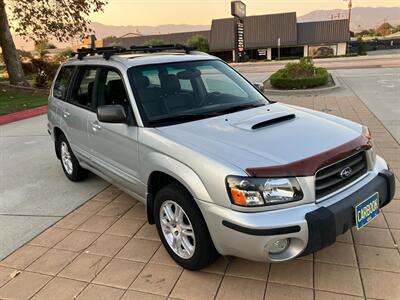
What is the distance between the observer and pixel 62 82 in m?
5.32

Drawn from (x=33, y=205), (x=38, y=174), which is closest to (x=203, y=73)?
(x=33, y=205)

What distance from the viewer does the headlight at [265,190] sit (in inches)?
101

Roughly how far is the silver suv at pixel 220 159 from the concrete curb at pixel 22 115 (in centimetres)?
729

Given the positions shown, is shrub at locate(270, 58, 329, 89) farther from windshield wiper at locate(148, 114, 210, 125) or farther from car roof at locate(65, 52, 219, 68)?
windshield wiper at locate(148, 114, 210, 125)

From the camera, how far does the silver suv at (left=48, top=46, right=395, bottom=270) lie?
257cm

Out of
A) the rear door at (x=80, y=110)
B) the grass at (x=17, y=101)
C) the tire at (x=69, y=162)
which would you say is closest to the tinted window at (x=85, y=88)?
the rear door at (x=80, y=110)

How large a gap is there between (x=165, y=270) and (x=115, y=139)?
4.49ft

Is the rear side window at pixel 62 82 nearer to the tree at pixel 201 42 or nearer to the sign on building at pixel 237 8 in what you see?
the sign on building at pixel 237 8

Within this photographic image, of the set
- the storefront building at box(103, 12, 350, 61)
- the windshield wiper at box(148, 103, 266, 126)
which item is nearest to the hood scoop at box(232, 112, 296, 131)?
the windshield wiper at box(148, 103, 266, 126)

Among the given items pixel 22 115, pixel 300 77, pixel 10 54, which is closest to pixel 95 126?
pixel 22 115

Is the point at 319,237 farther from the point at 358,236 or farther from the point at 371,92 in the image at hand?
the point at 371,92

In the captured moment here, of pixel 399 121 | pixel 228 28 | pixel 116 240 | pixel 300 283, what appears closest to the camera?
pixel 300 283

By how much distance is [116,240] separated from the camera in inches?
150

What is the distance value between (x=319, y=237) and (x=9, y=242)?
3075 millimetres
